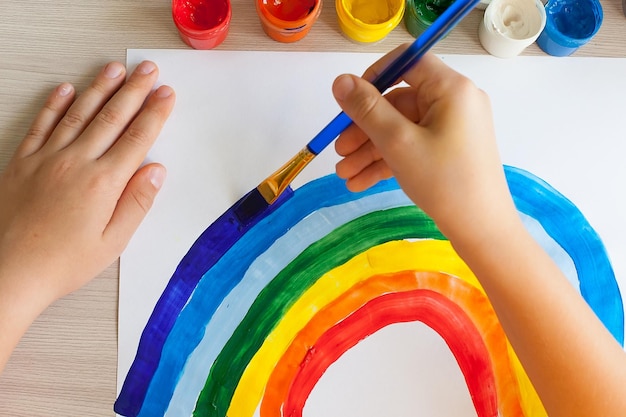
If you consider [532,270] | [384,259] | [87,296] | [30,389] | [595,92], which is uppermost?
[595,92]

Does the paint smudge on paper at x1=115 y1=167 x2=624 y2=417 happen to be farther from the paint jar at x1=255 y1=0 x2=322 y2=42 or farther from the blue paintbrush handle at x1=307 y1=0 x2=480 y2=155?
the paint jar at x1=255 y1=0 x2=322 y2=42

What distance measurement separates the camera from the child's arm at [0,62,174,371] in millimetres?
762

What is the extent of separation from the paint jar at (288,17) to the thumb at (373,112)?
19 cm

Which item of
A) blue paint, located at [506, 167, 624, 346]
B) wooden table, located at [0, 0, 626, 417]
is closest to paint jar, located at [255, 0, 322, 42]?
wooden table, located at [0, 0, 626, 417]

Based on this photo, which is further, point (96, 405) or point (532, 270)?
point (96, 405)

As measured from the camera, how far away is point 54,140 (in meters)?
0.81

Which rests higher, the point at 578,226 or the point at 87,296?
the point at 578,226

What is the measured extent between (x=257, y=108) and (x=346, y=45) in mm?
173

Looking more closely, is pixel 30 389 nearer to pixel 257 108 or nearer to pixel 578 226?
pixel 257 108

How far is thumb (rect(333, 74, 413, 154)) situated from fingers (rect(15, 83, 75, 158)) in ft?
1.43

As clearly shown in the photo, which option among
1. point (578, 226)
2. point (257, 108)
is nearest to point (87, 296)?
point (257, 108)

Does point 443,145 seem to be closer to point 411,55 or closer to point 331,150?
point 411,55

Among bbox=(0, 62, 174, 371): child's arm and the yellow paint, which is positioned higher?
the yellow paint

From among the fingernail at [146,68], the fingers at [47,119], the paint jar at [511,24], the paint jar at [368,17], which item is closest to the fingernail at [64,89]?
the fingers at [47,119]
